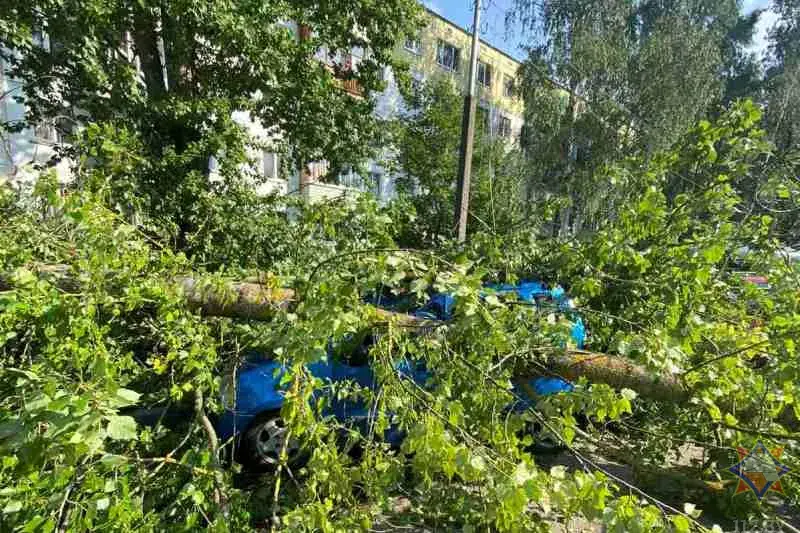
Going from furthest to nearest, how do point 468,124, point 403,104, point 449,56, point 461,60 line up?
point 461,60
point 449,56
point 403,104
point 468,124

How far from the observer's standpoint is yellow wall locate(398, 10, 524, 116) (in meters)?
17.9

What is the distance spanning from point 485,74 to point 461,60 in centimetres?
277

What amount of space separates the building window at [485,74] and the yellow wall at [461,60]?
0.59 feet

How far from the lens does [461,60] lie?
20406mm

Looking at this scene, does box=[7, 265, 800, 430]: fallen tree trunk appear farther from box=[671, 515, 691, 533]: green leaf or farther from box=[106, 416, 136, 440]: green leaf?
box=[106, 416, 136, 440]: green leaf

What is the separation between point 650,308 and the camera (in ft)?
8.72

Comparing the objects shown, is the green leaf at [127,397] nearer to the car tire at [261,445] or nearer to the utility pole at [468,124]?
the car tire at [261,445]

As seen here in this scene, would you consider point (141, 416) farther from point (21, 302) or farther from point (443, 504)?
point (443, 504)

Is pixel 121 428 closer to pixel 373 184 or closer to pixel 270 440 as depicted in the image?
pixel 270 440

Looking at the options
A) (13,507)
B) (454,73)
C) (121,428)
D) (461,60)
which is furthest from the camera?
(461,60)

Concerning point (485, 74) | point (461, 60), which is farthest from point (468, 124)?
point (485, 74)

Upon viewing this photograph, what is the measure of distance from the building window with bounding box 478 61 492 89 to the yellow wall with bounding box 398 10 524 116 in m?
0.18

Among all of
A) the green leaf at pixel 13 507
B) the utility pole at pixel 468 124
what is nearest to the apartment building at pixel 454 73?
the utility pole at pixel 468 124

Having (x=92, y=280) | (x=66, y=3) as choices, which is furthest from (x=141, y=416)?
(x=66, y=3)
